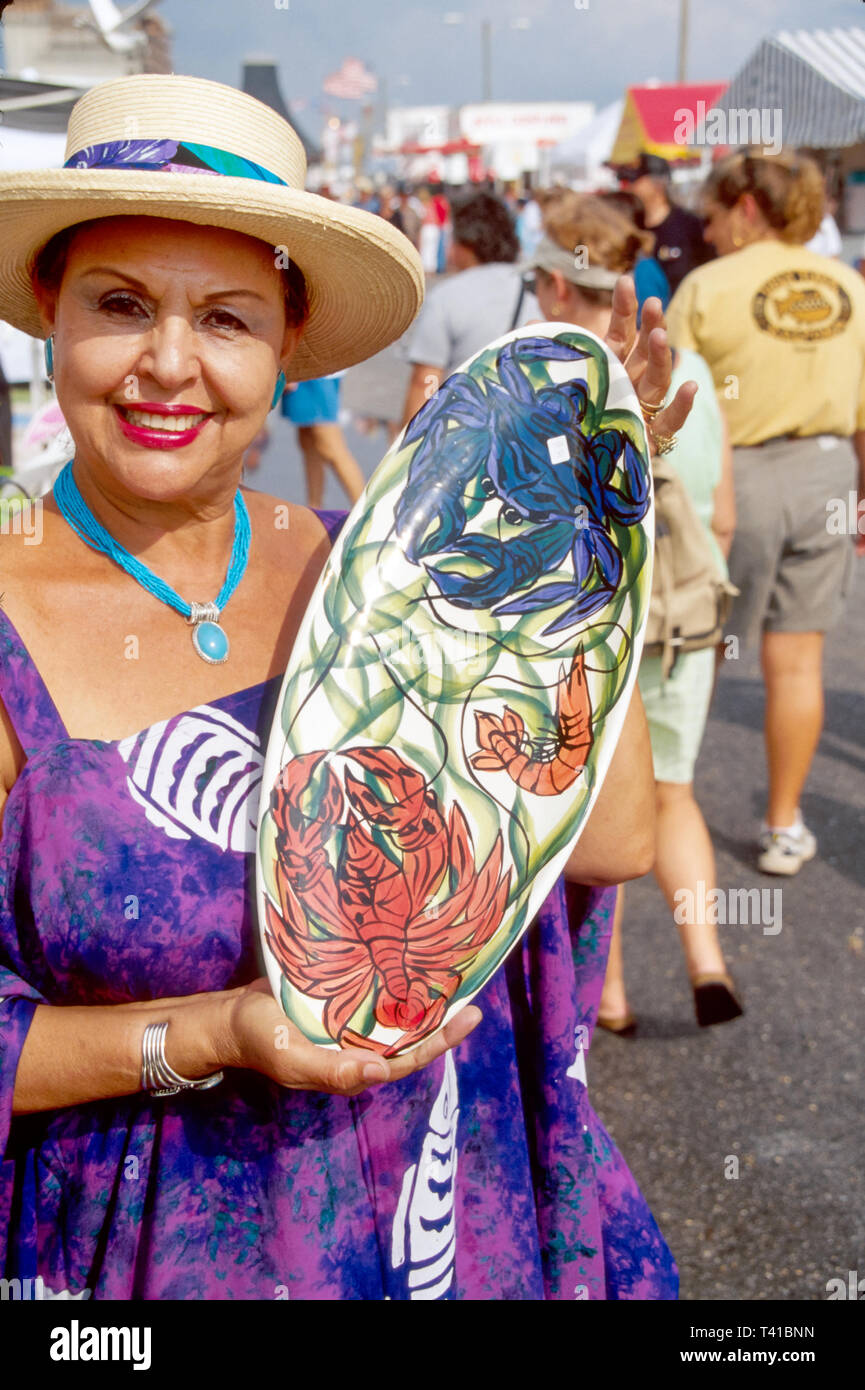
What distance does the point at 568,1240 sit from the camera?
4.93ft

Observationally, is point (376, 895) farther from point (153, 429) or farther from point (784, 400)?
point (784, 400)

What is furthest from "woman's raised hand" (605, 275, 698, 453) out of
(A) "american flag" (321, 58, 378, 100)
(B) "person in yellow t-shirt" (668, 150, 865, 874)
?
(A) "american flag" (321, 58, 378, 100)

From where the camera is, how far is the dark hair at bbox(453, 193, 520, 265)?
4832 millimetres

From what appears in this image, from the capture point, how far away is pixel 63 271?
131 cm

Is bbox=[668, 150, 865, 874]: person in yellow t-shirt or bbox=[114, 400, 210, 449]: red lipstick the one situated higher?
bbox=[668, 150, 865, 874]: person in yellow t-shirt

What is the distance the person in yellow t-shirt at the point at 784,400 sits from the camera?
136 inches

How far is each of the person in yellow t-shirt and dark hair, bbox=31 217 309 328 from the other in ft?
7.35

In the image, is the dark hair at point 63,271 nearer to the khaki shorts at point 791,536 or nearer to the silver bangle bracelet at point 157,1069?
the silver bangle bracelet at point 157,1069

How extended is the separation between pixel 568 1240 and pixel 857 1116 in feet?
4.90

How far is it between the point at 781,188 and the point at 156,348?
108 inches

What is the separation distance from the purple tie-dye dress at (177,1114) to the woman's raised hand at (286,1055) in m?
0.10

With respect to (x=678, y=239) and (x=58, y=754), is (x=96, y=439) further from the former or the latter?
(x=678, y=239)
